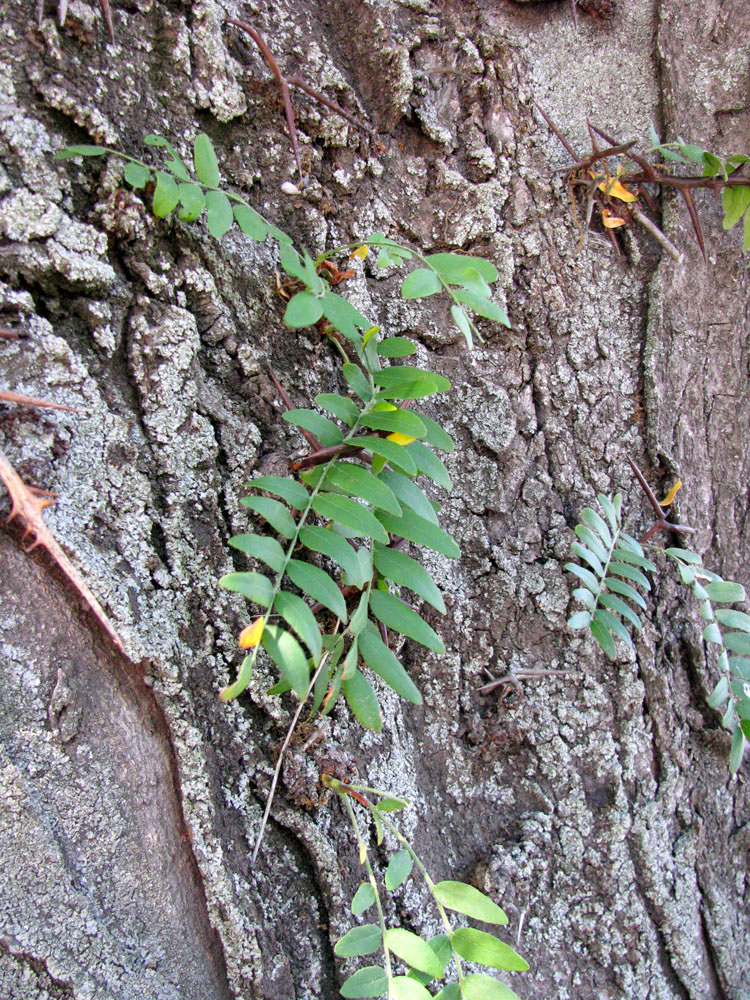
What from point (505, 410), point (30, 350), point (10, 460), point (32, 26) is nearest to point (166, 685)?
point (10, 460)

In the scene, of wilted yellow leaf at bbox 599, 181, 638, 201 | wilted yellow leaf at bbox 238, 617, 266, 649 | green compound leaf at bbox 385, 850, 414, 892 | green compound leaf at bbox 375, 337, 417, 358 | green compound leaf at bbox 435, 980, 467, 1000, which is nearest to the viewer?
wilted yellow leaf at bbox 238, 617, 266, 649

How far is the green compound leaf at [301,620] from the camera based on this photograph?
37.9 inches

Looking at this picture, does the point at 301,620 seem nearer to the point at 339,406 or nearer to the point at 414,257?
the point at 339,406

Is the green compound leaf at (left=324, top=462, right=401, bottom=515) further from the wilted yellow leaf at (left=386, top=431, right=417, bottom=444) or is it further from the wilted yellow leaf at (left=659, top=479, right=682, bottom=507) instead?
the wilted yellow leaf at (left=659, top=479, right=682, bottom=507)

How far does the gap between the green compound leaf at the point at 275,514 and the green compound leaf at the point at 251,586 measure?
11cm

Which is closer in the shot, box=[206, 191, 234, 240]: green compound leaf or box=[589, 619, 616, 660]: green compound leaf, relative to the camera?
box=[206, 191, 234, 240]: green compound leaf

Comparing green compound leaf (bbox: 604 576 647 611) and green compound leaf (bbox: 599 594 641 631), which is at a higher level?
green compound leaf (bbox: 604 576 647 611)

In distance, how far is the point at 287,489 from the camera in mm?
1108

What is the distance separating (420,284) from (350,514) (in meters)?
0.40

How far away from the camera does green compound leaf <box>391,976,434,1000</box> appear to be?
3.27 ft

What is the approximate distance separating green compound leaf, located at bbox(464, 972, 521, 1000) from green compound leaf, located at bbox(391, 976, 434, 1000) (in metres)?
0.06

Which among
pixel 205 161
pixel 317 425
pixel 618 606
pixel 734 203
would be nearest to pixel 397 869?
A: pixel 618 606

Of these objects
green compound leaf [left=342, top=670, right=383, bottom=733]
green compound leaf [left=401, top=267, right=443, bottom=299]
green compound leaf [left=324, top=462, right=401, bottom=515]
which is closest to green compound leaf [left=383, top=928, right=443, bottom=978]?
green compound leaf [left=342, top=670, right=383, bottom=733]

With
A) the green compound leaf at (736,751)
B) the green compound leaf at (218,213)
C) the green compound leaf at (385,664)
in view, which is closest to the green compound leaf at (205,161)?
the green compound leaf at (218,213)
